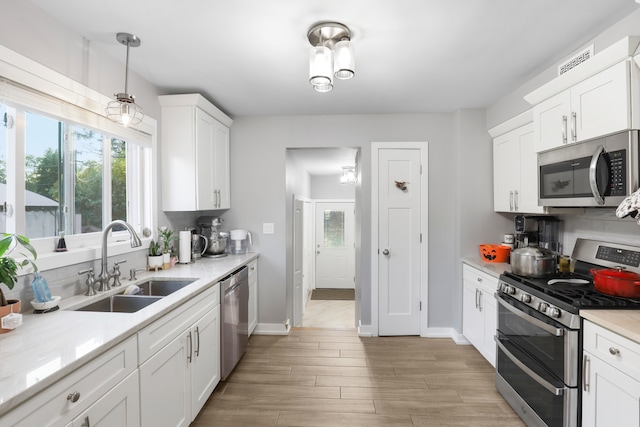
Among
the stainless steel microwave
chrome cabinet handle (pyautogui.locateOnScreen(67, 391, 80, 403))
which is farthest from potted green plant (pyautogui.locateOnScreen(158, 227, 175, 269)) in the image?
the stainless steel microwave

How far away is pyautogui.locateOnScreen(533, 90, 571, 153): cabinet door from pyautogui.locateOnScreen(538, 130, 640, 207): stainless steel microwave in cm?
6

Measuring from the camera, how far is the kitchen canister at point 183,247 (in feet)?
9.80

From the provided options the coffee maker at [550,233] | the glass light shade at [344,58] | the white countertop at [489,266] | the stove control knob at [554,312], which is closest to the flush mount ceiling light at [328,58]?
the glass light shade at [344,58]

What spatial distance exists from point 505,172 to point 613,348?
6.36 feet

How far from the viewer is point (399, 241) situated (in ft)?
11.9

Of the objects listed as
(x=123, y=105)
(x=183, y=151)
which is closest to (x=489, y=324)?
(x=183, y=151)

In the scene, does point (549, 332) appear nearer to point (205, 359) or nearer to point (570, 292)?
point (570, 292)

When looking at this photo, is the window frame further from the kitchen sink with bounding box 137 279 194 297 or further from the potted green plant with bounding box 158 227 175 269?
the kitchen sink with bounding box 137 279 194 297

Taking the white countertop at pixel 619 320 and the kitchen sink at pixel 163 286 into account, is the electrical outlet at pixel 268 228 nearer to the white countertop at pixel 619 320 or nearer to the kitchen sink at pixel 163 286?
the kitchen sink at pixel 163 286

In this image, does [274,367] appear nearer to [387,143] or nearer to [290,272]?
[290,272]

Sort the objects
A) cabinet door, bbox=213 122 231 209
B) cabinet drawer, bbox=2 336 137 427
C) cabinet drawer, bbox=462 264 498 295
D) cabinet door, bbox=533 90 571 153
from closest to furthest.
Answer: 1. cabinet drawer, bbox=2 336 137 427
2. cabinet door, bbox=533 90 571 153
3. cabinet drawer, bbox=462 264 498 295
4. cabinet door, bbox=213 122 231 209

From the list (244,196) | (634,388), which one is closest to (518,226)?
(634,388)

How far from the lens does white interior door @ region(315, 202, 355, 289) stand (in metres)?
7.09

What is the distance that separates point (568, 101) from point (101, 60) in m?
3.01
